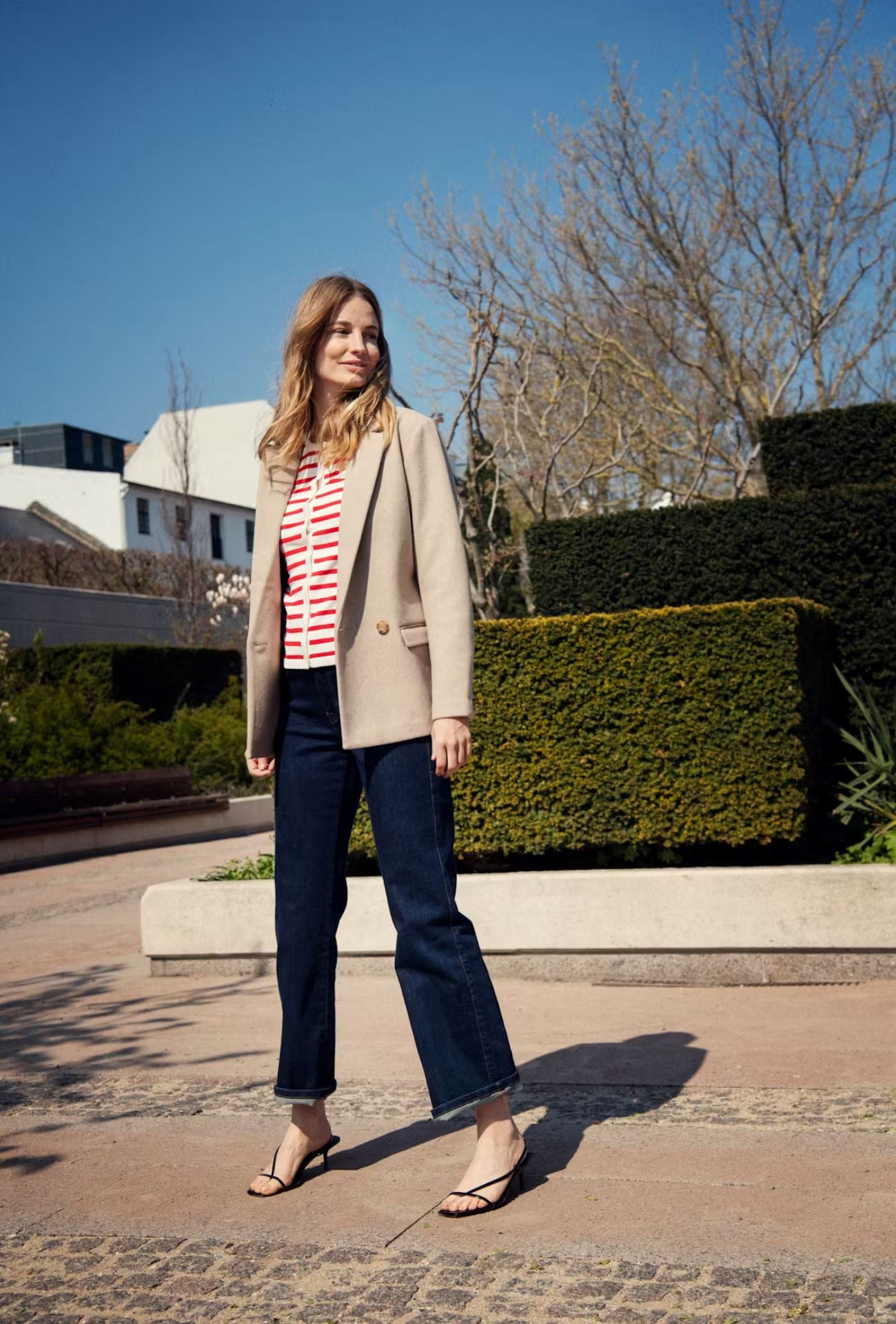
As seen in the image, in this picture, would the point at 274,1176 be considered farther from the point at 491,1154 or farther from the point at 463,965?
the point at 463,965

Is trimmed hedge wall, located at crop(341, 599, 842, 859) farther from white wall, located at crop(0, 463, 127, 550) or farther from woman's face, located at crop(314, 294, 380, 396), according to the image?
white wall, located at crop(0, 463, 127, 550)

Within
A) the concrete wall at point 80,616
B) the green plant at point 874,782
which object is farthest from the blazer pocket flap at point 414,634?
the concrete wall at point 80,616

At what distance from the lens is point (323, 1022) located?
331 centimetres

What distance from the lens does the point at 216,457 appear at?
52719 mm

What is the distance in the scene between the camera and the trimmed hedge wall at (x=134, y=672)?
1856 cm

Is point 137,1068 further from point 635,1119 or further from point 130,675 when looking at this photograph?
point 130,675

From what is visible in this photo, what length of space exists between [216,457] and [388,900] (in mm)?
51137

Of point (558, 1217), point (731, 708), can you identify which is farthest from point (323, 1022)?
point (731, 708)

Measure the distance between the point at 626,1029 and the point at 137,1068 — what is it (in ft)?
6.00

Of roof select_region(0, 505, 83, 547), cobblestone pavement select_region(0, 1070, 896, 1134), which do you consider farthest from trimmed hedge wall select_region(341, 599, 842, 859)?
roof select_region(0, 505, 83, 547)

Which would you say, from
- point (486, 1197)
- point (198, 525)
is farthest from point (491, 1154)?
point (198, 525)

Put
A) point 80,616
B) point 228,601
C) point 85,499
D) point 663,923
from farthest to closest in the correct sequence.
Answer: point 85,499 < point 228,601 < point 80,616 < point 663,923

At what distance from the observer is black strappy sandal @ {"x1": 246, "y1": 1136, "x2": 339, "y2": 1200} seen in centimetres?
324

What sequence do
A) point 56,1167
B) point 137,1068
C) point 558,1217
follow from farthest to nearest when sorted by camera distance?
point 137,1068
point 56,1167
point 558,1217
